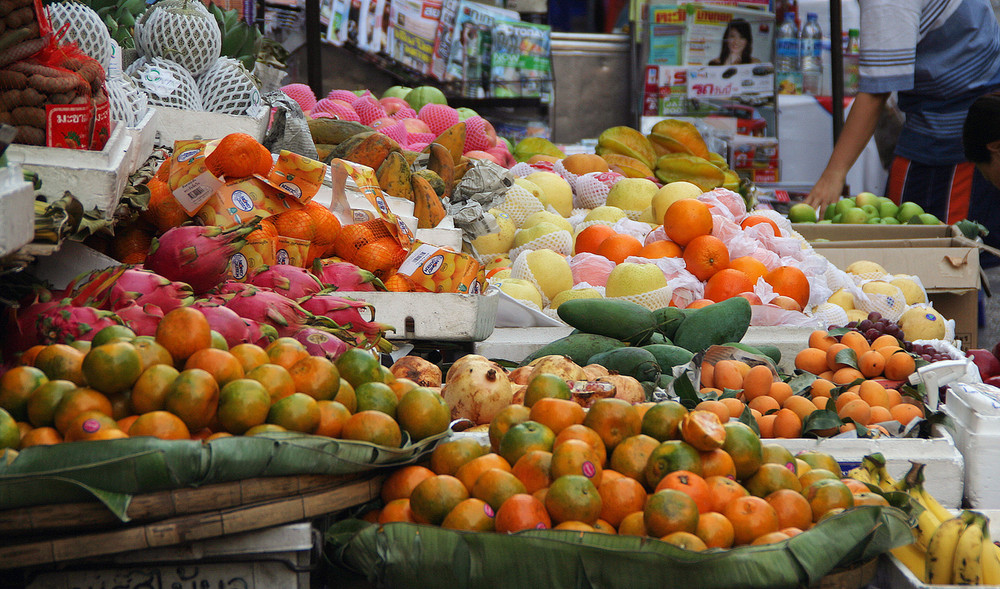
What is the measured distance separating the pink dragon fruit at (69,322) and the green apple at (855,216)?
14.9 feet

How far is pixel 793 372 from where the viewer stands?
2525 mm

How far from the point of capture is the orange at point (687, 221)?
3.35 metres

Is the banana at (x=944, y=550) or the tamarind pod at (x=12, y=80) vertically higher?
the tamarind pod at (x=12, y=80)

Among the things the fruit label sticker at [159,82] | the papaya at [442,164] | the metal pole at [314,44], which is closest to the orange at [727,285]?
the papaya at [442,164]

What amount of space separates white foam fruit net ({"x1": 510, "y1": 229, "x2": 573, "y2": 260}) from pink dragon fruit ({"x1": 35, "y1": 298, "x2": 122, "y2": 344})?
2.27m

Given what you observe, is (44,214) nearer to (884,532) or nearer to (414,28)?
(884,532)

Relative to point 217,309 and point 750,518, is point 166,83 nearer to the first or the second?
point 217,309

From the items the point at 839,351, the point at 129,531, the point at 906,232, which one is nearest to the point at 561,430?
the point at 129,531

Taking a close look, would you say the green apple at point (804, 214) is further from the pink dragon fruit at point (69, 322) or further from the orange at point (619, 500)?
the pink dragon fruit at point (69, 322)

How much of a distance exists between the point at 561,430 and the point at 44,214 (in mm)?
962

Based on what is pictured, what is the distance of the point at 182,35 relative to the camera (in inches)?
112

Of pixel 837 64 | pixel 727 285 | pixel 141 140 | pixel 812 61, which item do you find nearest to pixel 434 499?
pixel 141 140

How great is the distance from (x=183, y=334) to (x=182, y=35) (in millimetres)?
1873

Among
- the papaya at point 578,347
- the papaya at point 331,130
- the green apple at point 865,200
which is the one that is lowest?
the papaya at point 578,347
